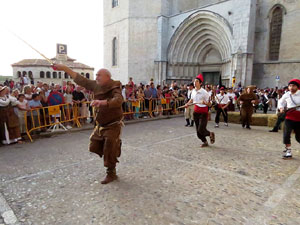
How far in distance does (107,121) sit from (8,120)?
4.45m

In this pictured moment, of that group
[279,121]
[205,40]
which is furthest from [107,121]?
[205,40]

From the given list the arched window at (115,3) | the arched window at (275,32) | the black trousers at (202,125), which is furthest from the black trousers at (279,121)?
the arched window at (115,3)

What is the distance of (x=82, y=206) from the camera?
298 cm

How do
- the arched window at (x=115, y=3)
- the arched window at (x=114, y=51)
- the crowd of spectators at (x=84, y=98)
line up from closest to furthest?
the crowd of spectators at (x=84, y=98) < the arched window at (x=115, y=3) < the arched window at (x=114, y=51)

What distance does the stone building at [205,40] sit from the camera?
18.0 metres

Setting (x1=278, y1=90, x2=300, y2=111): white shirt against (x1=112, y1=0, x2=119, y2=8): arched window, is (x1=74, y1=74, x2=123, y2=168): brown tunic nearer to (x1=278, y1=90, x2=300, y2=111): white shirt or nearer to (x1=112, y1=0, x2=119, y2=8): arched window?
(x1=278, y1=90, x2=300, y2=111): white shirt

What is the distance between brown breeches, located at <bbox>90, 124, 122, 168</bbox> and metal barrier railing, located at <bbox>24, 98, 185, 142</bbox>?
2.48 meters

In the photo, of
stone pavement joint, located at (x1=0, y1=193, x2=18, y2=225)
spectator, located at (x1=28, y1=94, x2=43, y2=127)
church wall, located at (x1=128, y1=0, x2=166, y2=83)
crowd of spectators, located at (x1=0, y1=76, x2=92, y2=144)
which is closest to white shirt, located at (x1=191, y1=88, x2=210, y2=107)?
stone pavement joint, located at (x1=0, y1=193, x2=18, y2=225)

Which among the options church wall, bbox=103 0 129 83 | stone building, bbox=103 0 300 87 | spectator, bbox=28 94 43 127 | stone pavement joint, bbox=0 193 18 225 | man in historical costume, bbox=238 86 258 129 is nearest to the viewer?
stone pavement joint, bbox=0 193 18 225

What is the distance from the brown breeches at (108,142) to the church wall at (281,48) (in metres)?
20.2

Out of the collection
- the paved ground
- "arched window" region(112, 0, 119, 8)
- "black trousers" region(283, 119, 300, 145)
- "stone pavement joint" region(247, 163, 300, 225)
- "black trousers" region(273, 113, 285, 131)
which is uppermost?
"arched window" region(112, 0, 119, 8)

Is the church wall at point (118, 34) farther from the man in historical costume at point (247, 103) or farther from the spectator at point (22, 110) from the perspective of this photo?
the spectator at point (22, 110)

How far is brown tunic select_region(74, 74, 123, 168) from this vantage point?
3.65 meters

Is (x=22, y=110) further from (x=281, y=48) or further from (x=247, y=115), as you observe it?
(x=281, y=48)
